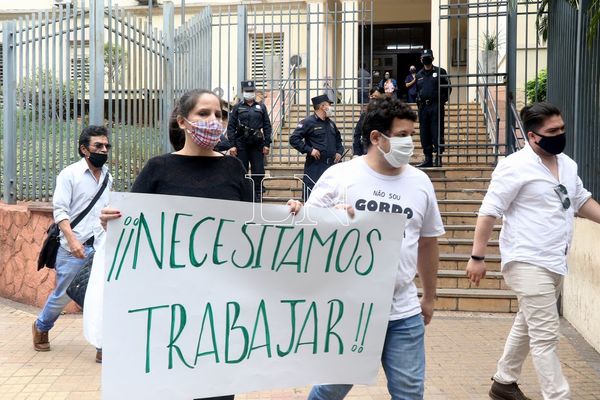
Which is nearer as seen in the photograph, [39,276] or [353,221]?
[353,221]

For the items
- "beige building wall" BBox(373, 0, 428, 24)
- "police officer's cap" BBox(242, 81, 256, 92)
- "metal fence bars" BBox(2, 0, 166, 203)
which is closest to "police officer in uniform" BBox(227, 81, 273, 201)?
"police officer's cap" BBox(242, 81, 256, 92)

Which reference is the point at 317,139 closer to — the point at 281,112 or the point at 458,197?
the point at 458,197

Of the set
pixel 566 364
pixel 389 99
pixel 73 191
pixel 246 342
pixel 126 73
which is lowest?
pixel 566 364

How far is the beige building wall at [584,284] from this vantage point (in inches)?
250

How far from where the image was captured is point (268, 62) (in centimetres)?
1838

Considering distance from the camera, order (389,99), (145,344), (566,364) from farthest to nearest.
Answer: (566,364) → (389,99) → (145,344)

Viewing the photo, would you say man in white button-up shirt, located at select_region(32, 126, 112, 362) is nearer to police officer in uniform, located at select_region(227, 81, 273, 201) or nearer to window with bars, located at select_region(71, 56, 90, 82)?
window with bars, located at select_region(71, 56, 90, 82)

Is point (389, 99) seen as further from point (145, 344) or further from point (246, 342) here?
point (145, 344)

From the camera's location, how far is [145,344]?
122 inches

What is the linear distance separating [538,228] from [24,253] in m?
5.68

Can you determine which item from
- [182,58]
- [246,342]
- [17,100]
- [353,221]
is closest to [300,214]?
[353,221]

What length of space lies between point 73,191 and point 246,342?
10.4 ft

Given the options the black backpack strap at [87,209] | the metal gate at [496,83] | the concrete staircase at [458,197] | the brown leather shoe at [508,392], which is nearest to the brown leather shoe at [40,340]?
the black backpack strap at [87,209]

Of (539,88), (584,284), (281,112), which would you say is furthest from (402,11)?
(584,284)
